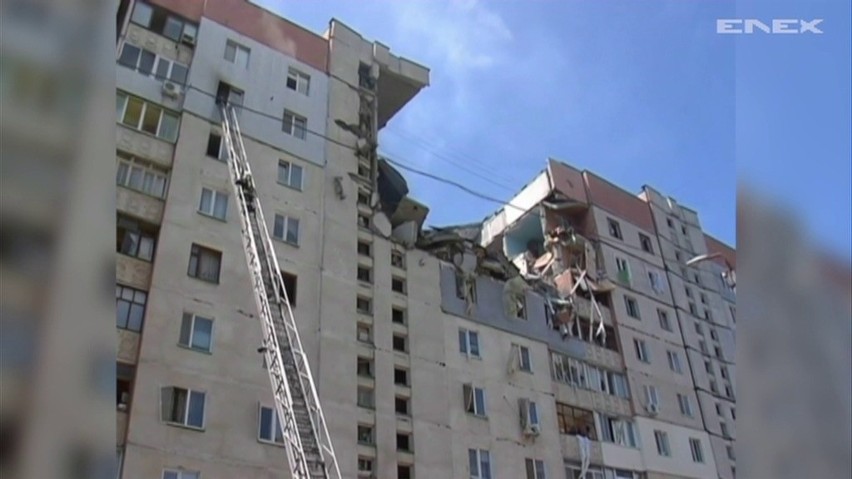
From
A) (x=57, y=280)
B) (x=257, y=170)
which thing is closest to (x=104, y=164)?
(x=57, y=280)

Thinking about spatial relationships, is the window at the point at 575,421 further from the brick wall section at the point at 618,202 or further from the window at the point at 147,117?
the window at the point at 147,117

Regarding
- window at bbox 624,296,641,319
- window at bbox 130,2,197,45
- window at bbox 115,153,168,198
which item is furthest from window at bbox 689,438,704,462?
window at bbox 130,2,197,45

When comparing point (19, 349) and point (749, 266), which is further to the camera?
point (749, 266)

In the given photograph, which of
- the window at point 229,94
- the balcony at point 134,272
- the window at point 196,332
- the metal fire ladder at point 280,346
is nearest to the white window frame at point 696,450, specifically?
the metal fire ladder at point 280,346

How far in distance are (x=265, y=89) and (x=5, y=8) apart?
11.4 metres

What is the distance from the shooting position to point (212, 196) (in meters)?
10.2

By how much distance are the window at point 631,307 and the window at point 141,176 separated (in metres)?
10.5

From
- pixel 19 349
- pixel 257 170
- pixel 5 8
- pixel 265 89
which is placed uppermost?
pixel 265 89

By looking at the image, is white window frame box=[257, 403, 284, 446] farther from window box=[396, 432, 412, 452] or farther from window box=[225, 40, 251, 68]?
window box=[225, 40, 251, 68]

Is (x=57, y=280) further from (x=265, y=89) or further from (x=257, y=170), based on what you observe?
(x=265, y=89)

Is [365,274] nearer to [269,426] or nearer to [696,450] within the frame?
[269,426]

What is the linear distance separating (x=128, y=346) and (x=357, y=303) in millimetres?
3752

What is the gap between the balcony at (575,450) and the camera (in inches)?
486

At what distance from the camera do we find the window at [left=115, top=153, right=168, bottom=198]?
31.3ft
